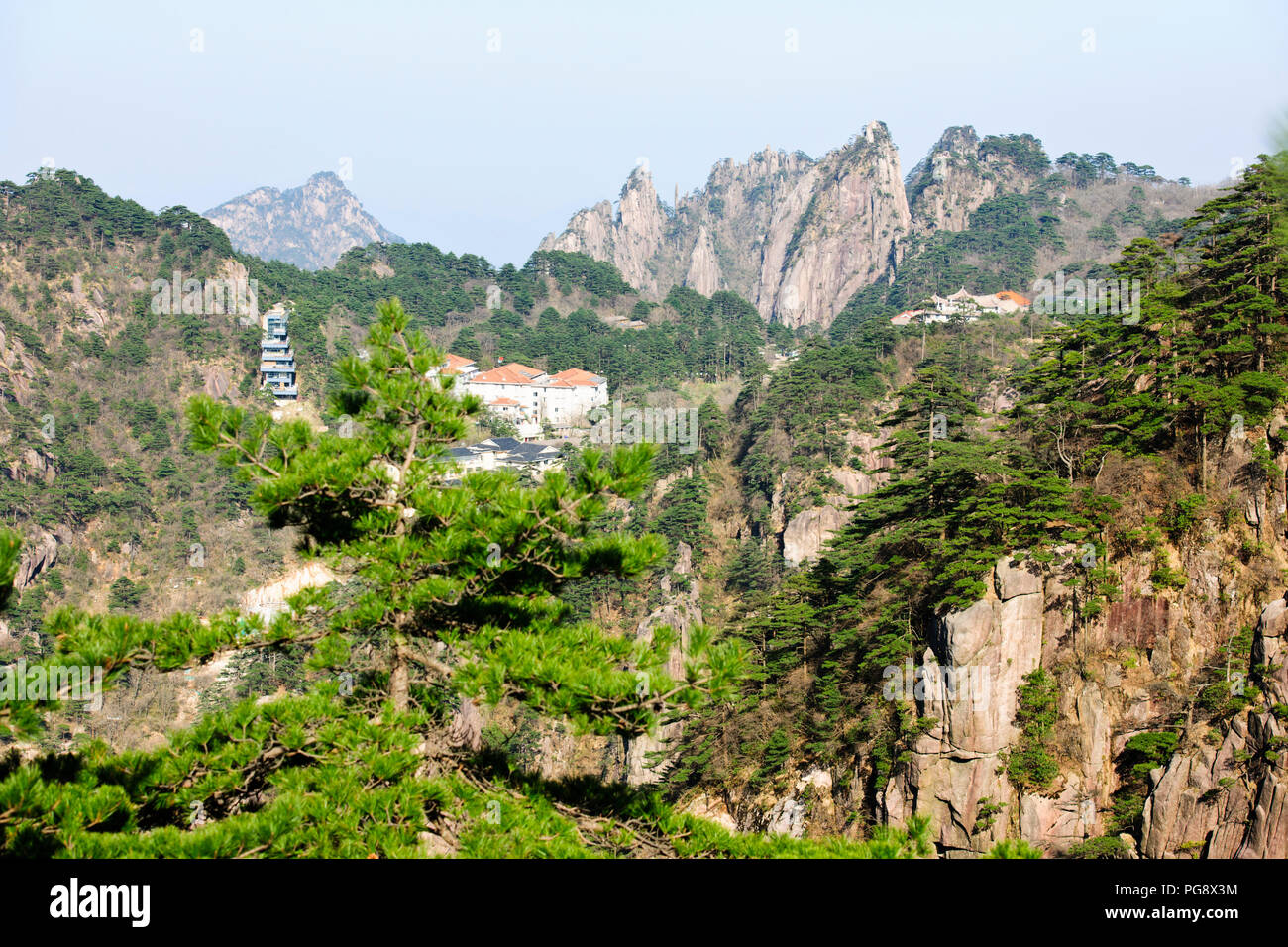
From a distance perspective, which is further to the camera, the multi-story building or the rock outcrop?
the multi-story building

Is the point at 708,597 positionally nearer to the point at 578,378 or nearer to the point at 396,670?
the point at 578,378

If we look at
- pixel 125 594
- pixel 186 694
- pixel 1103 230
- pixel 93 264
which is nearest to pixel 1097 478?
pixel 186 694

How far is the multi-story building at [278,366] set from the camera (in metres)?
51.9

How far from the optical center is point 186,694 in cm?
3152

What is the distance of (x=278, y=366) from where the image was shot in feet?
173

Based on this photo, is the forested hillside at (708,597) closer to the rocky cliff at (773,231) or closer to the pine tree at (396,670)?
the pine tree at (396,670)

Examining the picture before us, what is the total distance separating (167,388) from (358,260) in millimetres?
31306

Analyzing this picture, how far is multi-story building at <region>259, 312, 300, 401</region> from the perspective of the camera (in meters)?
51.9

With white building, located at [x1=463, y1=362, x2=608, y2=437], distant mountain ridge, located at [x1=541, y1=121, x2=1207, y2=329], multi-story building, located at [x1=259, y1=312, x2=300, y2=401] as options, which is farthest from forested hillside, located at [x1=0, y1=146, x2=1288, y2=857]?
distant mountain ridge, located at [x1=541, y1=121, x2=1207, y2=329]

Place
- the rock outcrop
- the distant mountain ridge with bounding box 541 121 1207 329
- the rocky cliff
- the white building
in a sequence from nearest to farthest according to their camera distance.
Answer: the rock outcrop < the white building < the distant mountain ridge with bounding box 541 121 1207 329 < the rocky cliff

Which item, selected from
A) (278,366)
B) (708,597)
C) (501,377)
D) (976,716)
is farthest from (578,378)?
(976,716)

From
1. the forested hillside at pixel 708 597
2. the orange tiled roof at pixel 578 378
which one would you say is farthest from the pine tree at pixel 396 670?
the orange tiled roof at pixel 578 378

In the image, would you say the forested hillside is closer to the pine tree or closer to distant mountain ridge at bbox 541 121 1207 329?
the pine tree
